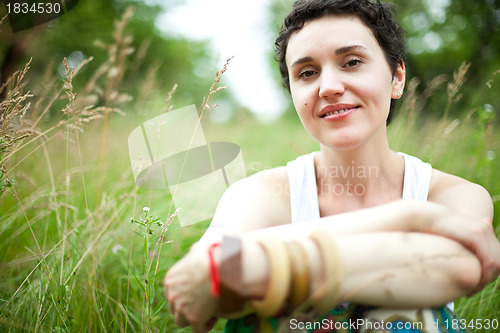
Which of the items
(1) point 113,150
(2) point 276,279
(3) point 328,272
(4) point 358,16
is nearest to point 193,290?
(2) point 276,279

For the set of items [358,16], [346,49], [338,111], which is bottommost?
[338,111]

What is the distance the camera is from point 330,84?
1.34 meters

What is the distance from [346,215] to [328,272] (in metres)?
0.26

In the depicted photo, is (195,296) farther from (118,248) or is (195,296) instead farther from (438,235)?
(118,248)

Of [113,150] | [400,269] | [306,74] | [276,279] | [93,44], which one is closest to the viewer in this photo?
[276,279]

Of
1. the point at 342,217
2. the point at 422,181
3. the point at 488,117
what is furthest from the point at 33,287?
the point at 488,117

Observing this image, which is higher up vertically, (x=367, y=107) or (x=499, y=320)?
(x=367, y=107)

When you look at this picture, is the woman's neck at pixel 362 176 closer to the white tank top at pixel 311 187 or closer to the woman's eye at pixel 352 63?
the white tank top at pixel 311 187

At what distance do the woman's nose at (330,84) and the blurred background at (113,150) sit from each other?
432 mm

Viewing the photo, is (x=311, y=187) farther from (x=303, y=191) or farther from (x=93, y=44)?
(x=93, y=44)

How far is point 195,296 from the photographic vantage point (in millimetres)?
834

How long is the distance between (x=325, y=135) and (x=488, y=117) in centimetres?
144

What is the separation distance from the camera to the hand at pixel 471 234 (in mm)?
964

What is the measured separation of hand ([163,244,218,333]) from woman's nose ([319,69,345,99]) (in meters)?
0.81
